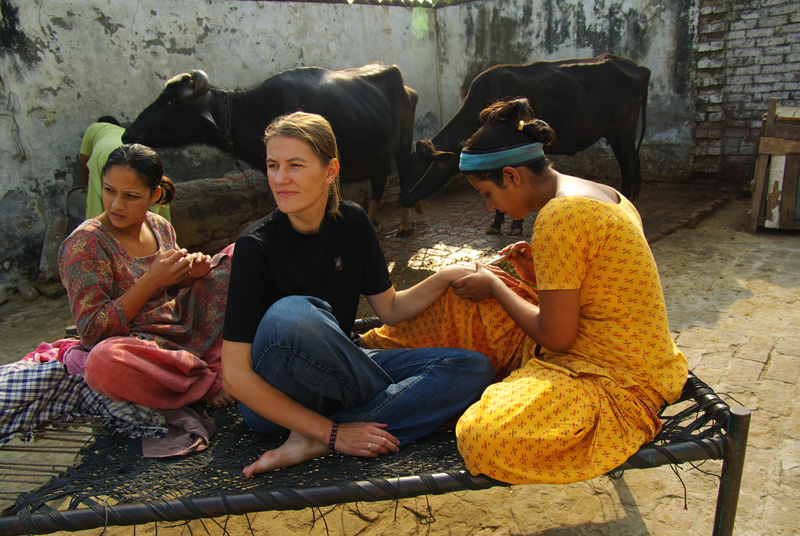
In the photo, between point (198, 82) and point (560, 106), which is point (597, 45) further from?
point (198, 82)

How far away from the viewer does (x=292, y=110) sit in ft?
18.7

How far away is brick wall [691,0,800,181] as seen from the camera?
22.7 ft

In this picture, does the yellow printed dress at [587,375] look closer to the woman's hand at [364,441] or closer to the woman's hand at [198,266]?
the woman's hand at [364,441]

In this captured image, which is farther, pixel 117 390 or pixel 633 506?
pixel 633 506

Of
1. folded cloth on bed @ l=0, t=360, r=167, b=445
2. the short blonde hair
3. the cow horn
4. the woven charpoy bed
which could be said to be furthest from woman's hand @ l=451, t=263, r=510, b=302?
the cow horn

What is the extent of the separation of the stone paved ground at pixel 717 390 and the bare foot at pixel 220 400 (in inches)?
18.8

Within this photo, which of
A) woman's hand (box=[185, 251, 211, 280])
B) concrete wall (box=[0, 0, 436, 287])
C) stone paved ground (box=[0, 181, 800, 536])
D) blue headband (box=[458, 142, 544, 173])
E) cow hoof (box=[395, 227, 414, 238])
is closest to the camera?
blue headband (box=[458, 142, 544, 173])

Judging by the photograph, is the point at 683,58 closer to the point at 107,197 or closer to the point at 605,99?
the point at 605,99

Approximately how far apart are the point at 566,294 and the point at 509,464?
1.80ft

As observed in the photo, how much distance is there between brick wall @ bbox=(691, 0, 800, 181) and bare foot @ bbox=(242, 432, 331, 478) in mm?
7846

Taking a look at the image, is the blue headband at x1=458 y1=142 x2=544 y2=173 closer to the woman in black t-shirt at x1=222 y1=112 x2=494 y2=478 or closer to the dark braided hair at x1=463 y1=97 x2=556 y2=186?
the dark braided hair at x1=463 y1=97 x2=556 y2=186

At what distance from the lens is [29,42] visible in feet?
16.5

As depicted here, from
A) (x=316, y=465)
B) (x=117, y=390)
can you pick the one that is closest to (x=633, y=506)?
(x=316, y=465)

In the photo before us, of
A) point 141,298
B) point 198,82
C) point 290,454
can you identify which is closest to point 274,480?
point 290,454
